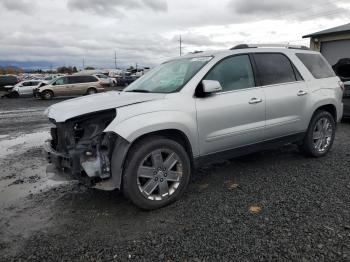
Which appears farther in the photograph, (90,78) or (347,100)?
(90,78)

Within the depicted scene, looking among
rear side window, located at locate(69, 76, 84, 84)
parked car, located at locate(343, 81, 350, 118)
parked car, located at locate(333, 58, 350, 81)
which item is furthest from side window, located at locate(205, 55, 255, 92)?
rear side window, located at locate(69, 76, 84, 84)

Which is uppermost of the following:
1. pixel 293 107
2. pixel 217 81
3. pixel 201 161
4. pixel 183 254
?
pixel 217 81

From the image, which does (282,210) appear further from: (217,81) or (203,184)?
(217,81)

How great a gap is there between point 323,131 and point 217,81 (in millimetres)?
2621

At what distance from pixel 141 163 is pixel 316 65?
3.68 m

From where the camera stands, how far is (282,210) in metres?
3.70

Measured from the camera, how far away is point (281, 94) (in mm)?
4902

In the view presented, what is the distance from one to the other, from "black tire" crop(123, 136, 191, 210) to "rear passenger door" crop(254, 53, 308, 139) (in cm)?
154

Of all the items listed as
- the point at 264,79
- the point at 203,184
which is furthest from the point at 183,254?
the point at 264,79

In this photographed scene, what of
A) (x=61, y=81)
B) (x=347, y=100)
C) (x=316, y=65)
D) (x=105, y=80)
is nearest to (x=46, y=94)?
(x=61, y=81)

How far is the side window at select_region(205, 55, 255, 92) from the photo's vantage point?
14.3 feet

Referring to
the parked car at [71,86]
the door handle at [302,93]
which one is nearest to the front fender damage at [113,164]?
the door handle at [302,93]

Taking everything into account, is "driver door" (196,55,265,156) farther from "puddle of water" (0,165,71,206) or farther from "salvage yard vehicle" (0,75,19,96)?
"salvage yard vehicle" (0,75,19,96)

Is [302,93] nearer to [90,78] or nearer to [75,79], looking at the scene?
[90,78]
